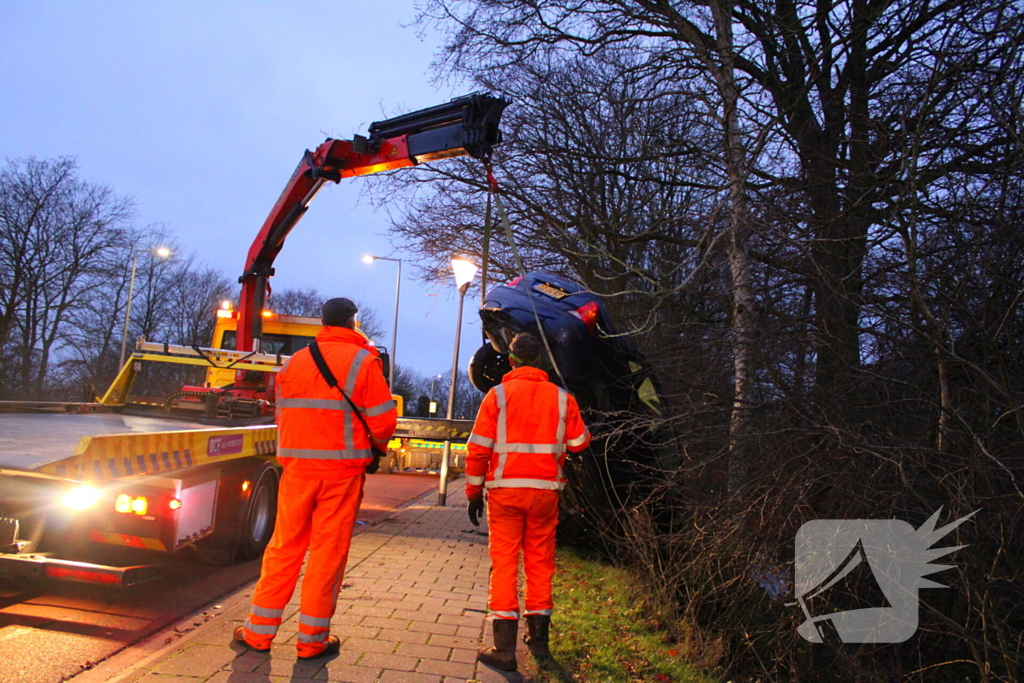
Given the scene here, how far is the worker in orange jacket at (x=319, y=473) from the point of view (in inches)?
152

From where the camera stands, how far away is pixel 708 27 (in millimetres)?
7555

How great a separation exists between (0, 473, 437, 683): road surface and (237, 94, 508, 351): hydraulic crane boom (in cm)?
434

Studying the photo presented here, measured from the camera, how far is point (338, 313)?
4340 millimetres

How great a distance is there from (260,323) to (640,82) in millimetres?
5872

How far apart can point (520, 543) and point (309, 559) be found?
1146mm

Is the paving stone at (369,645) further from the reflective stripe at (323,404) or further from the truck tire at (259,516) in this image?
the truck tire at (259,516)

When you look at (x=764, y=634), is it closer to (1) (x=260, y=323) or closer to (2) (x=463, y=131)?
(2) (x=463, y=131)

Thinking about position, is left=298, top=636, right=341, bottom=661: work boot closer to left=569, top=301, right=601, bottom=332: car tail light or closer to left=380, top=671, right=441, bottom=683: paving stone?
left=380, top=671, right=441, bottom=683: paving stone

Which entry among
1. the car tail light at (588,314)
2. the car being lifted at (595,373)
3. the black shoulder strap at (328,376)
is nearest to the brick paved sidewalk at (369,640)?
the black shoulder strap at (328,376)

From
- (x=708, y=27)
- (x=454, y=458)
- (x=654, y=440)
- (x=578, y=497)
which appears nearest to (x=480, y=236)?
(x=454, y=458)

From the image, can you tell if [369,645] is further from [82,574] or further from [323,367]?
[82,574]

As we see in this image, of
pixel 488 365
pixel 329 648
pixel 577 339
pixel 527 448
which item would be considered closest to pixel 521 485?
pixel 527 448

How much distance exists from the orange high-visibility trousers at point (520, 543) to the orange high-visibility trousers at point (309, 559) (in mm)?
811

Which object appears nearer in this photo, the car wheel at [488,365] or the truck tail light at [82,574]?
the truck tail light at [82,574]
